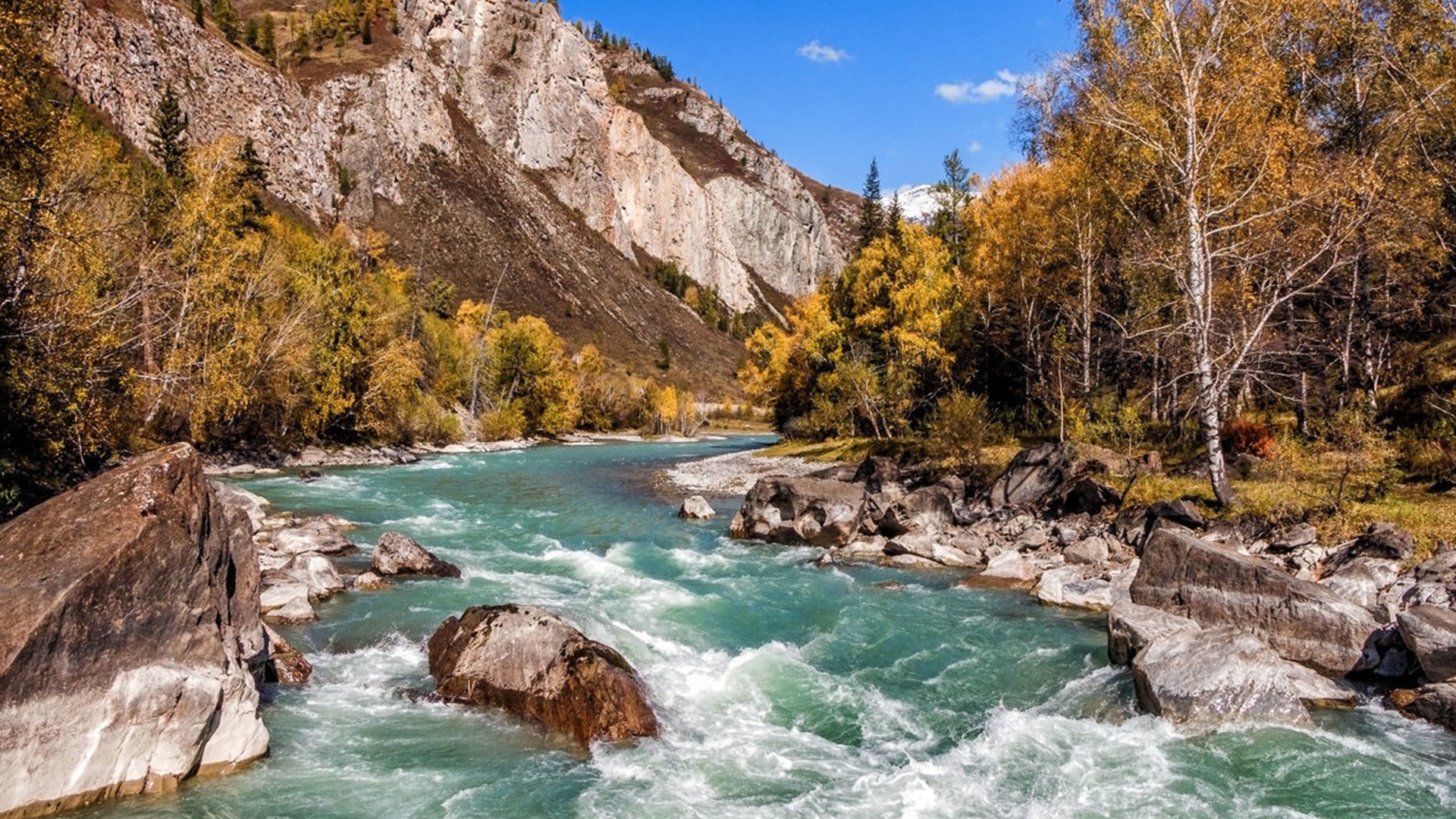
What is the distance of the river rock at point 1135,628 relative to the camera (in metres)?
10.7

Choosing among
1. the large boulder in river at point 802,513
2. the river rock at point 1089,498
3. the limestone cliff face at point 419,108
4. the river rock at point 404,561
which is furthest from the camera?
the limestone cliff face at point 419,108

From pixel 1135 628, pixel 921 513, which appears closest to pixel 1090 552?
pixel 921 513

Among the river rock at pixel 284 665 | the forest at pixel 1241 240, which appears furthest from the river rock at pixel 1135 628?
the river rock at pixel 284 665

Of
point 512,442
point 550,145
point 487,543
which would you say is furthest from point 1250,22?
point 550,145

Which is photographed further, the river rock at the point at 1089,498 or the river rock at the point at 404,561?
the river rock at the point at 1089,498

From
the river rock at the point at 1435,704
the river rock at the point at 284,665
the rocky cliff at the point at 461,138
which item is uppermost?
the rocky cliff at the point at 461,138

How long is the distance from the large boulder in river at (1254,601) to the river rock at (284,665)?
1347 cm

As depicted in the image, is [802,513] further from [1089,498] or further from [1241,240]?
[1241,240]

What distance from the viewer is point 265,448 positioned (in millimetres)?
38812

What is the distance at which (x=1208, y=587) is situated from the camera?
38.9 ft

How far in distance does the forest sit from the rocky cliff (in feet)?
276

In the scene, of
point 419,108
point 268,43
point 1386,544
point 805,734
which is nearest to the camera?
point 805,734

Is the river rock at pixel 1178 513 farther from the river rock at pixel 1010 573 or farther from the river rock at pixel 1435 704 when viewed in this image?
the river rock at pixel 1435 704

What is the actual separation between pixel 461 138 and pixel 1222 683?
147484 millimetres
